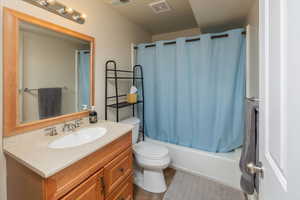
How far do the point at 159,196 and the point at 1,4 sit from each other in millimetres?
2196

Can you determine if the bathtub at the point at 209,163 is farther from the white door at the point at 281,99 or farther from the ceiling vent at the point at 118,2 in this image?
the ceiling vent at the point at 118,2

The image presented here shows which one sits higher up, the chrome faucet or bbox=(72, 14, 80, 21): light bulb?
bbox=(72, 14, 80, 21): light bulb

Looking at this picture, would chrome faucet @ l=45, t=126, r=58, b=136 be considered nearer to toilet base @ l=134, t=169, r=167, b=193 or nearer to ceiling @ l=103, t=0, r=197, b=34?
toilet base @ l=134, t=169, r=167, b=193

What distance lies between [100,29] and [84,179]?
65.0 inches

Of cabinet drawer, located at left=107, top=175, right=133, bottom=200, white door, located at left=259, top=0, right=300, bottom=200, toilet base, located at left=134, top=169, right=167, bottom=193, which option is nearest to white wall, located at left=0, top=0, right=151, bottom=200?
cabinet drawer, located at left=107, top=175, right=133, bottom=200

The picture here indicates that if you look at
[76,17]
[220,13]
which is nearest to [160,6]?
[220,13]

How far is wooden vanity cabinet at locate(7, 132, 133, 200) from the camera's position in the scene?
0.78m

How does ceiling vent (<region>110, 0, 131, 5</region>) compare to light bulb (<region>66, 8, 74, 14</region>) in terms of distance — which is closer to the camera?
light bulb (<region>66, 8, 74, 14</region>)

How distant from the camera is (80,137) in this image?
4.44 ft

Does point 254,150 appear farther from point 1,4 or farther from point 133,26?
point 133,26

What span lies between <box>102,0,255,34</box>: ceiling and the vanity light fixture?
0.56 m

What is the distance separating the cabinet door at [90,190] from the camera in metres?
0.87

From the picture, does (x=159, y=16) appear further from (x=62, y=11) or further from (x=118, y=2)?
(x=62, y=11)

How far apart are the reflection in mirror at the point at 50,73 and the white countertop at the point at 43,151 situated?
153 mm
